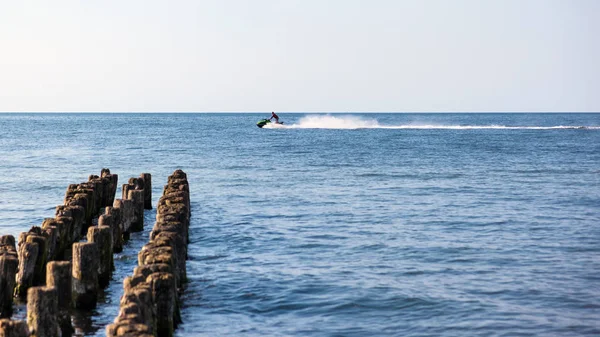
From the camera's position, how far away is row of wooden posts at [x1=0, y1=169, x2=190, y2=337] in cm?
1058

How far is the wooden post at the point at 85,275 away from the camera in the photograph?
532 inches

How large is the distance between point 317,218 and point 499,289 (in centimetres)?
1011

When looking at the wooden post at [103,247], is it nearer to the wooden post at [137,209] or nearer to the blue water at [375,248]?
the blue water at [375,248]

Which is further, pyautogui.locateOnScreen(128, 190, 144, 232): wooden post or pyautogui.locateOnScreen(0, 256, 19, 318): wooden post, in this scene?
pyautogui.locateOnScreen(128, 190, 144, 232): wooden post

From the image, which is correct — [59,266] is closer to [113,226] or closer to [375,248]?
[113,226]

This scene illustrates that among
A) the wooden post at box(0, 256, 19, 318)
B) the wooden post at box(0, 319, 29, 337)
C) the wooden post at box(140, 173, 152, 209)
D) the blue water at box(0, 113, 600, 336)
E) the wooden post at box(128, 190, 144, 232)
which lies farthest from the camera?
the wooden post at box(140, 173, 152, 209)

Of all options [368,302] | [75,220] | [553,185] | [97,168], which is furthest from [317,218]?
[97,168]

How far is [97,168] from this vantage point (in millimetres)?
45438

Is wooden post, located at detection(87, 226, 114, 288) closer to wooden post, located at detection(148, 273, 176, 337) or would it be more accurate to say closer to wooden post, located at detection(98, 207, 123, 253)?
wooden post, located at detection(98, 207, 123, 253)

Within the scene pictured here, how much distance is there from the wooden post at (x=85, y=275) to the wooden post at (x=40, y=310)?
9.13ft

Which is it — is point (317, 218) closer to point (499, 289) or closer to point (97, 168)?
point (499, 289)

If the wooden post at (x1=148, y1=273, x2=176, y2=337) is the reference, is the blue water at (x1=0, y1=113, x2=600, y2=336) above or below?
below

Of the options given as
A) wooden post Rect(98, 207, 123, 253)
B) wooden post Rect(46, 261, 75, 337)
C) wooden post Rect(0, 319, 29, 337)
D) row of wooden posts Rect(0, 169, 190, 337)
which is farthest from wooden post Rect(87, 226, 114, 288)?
wooden post Rect(0, 319, 29, 337)

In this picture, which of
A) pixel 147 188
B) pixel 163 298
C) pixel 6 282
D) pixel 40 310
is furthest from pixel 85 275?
pixel 147 188
